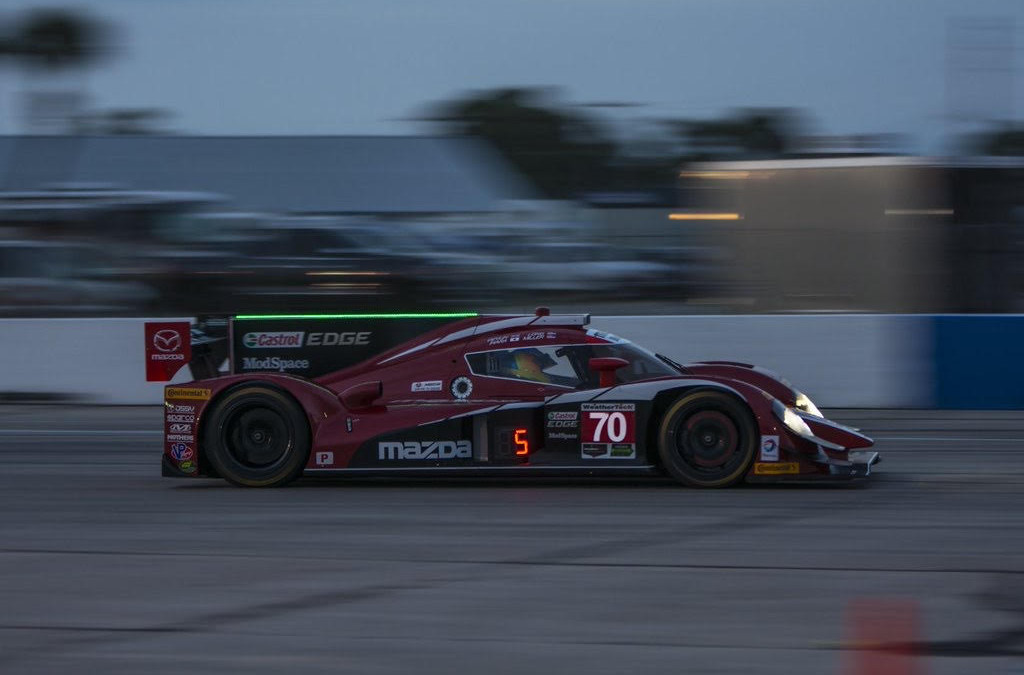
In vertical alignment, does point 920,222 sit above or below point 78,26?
below

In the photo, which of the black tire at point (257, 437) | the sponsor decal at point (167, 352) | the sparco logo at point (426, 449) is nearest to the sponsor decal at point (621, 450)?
the sparco logo at point (426, 449)

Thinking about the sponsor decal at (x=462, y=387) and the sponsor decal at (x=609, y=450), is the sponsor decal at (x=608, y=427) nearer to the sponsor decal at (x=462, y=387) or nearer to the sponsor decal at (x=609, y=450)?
the sponsor decal at (x=609, y=450)

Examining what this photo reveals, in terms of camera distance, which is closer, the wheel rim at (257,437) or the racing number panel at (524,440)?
the racing number panel at (524,440)

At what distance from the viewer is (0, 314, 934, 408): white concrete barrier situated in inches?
527

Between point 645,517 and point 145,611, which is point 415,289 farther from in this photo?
point 145,611

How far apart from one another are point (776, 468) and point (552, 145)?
12237mm

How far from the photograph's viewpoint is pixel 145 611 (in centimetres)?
520

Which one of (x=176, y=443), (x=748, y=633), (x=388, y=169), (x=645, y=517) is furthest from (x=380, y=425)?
(x=388, y=169)

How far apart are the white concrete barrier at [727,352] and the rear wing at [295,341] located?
→ 5.86 meters

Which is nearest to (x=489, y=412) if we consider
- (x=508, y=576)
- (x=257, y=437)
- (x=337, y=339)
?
(x=337, y=339)

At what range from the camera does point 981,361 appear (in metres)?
13.2

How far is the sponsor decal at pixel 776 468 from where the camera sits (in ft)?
25.6

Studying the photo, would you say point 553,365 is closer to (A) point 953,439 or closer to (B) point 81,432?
(A) point 953,439

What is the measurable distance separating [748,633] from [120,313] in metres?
11.7
